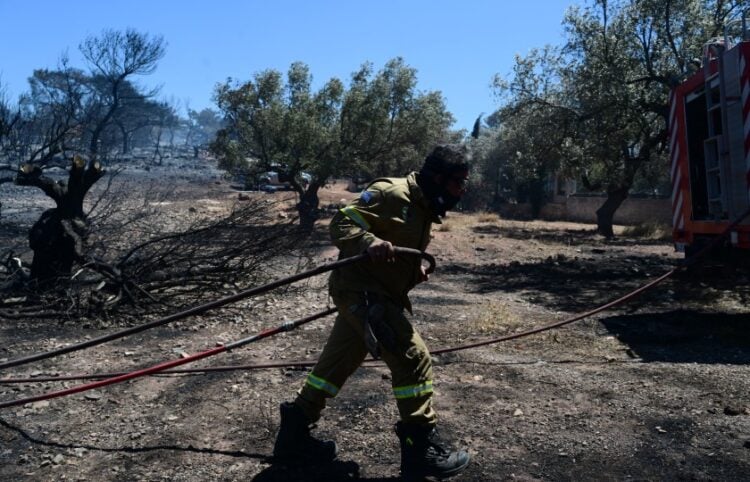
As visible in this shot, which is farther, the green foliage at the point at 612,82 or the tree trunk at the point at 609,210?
the tree trunk at the point at 609,210

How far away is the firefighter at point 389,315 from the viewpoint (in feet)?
10.2

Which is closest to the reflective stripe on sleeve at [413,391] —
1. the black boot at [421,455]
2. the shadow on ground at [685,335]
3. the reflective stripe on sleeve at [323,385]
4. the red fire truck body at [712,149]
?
the black boot at [421,455]

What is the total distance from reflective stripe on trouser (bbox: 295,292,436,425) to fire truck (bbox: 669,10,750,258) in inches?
159

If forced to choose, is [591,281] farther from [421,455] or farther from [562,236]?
[562,236]

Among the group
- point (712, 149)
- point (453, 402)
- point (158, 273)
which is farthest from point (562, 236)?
point (453, 402)

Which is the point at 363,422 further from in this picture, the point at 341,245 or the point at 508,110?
the point at 508,110

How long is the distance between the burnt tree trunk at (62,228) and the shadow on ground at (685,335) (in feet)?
18.2

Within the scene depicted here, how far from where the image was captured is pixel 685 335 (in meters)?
6.28

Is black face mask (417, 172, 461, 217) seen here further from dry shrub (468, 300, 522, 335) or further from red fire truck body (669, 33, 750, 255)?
red fire truck body (669, 33, 750, 255)

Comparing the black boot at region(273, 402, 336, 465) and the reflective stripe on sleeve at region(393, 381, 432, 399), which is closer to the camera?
the reflective stripe on sleeve at region(393, 381, 432, 399)

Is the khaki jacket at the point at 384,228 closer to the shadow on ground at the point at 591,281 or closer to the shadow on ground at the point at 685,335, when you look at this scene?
the shadow on ground at the point at 685,335

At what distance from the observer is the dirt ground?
11.4ft

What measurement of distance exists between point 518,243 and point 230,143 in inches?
324

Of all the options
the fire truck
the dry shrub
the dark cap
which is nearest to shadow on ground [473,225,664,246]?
the fire truck
